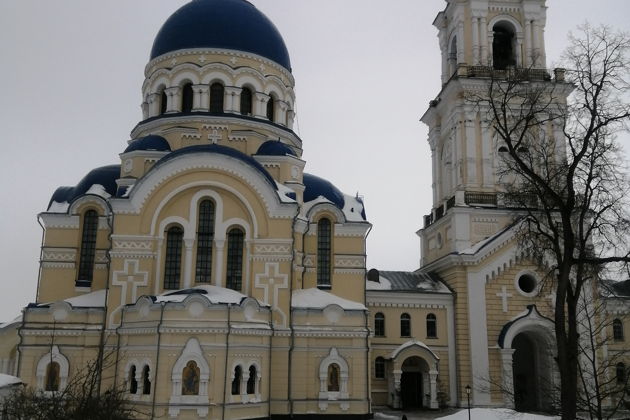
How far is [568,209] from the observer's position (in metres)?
14.5

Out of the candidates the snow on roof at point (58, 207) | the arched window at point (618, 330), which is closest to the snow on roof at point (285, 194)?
the snow on roof at point (58, 207)

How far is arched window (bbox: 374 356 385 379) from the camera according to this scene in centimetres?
2880

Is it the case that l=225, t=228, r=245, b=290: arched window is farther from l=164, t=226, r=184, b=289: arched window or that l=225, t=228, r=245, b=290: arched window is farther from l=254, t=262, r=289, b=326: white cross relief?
l=164, t=226, r=184, b=289: arched window

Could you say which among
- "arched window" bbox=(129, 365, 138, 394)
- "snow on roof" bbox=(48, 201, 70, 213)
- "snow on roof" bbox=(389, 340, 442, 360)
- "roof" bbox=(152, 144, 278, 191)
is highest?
"roof" bbox=(152, 144, 278, 191)

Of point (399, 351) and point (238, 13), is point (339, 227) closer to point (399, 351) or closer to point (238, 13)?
point (399, 351)

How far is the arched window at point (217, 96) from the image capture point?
29.2m

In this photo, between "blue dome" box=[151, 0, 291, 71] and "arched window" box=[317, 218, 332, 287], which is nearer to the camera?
"arched window" box=[317, 218, 332, 287]

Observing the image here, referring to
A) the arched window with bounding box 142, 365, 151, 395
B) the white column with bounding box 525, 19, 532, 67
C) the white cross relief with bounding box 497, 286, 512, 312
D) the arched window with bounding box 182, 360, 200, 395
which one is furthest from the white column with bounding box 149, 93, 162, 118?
the white column with bounding box 525, 19, 532, 67

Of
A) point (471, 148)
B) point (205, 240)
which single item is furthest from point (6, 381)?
point (471, 148)

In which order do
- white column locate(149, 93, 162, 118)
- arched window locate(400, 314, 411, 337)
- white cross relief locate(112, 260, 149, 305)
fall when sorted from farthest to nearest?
1. white column locate(149, 93, 162, 118)
2. arched window locate(400, 314, 411, 337)
3. white cross relief locate(112, 260, 149, 305)

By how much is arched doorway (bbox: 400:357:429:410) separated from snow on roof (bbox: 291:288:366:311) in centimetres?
545

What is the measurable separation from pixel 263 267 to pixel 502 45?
18764mm

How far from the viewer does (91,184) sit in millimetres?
27078

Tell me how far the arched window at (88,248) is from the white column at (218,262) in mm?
5579
